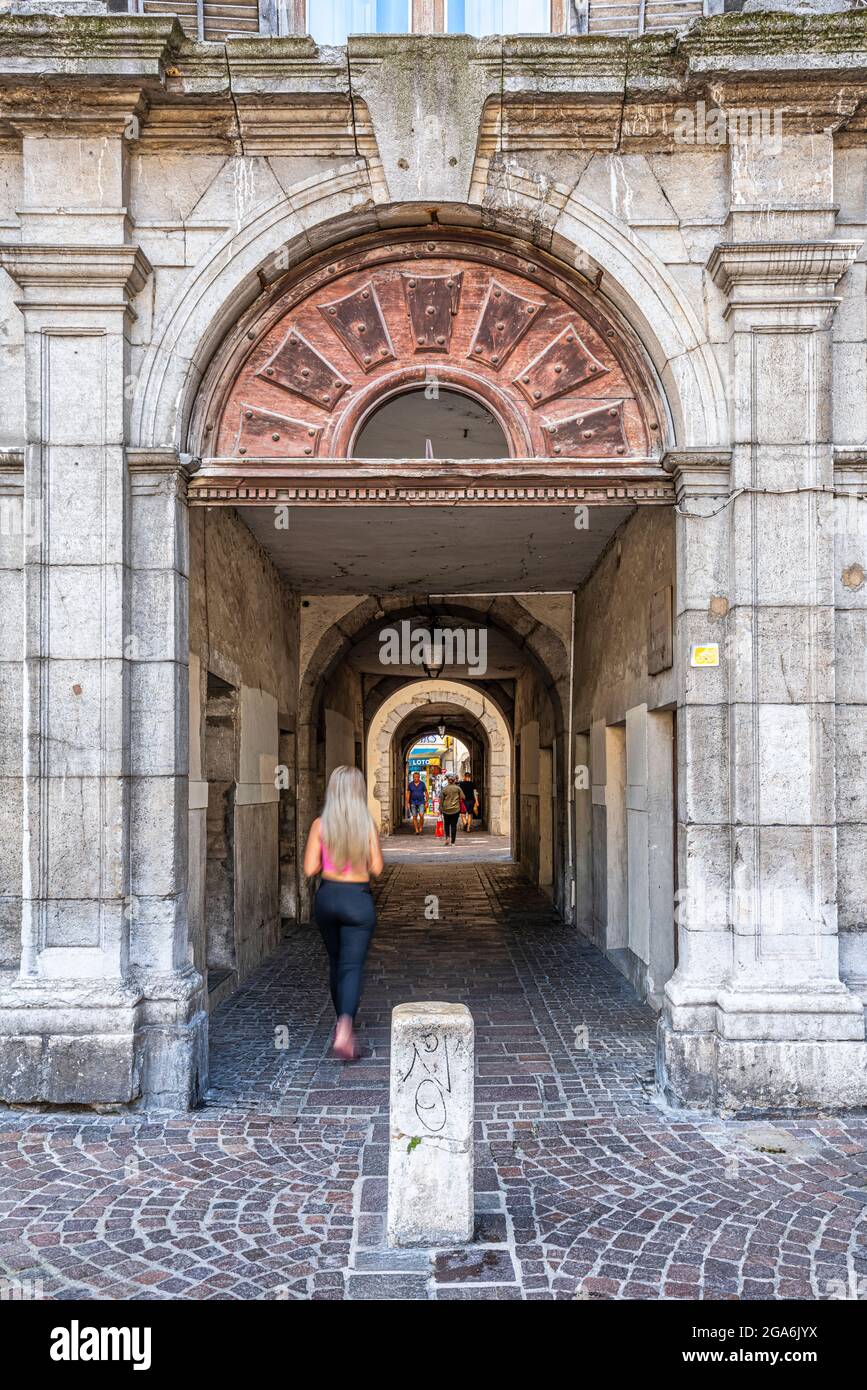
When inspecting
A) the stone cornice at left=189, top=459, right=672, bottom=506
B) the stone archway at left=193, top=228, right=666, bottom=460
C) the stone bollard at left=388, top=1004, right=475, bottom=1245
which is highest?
the stone archway at left=193, top=228, right=666, bottom=460

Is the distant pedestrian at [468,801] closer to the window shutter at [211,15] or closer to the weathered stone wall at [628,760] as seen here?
the weathered stone wall at [628,760]

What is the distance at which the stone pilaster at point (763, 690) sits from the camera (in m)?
4.38

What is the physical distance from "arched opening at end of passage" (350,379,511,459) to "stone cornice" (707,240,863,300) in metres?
1.51

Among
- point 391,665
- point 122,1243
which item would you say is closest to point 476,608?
point 391,665

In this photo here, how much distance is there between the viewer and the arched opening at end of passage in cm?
604

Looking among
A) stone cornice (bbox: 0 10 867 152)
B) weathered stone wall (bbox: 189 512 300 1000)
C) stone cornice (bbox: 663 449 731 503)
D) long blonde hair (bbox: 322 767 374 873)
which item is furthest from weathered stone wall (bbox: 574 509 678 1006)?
weathered stone wall (bbox: 189 512 300 1000)

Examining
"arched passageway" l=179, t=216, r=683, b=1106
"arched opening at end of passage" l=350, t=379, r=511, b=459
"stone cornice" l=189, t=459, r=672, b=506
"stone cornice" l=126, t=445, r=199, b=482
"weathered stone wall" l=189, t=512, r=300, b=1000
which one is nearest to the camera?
"stone cornice" l=126, t=445, r=199, b=482

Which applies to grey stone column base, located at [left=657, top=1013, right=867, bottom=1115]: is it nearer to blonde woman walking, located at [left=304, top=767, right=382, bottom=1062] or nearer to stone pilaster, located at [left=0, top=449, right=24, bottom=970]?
blonde woman walking, located at [left=304, top=767, right=382, bottom=1062]

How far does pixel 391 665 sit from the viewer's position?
16406 millimetres

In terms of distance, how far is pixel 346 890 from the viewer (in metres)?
4.89

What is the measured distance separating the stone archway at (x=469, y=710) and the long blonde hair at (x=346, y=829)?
1903 cm

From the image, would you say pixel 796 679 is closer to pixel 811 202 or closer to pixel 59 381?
pixel 811 202

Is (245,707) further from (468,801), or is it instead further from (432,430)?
(468,801)

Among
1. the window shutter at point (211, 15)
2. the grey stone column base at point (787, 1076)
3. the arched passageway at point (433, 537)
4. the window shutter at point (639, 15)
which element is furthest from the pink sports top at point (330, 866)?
the window shutter at point (639, 15)
